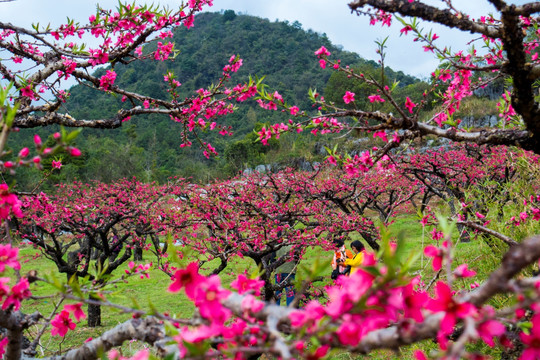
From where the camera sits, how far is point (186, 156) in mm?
44594

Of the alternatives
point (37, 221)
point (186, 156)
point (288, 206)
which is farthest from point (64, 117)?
point (186, 156)

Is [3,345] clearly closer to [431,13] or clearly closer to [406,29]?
[431,13]

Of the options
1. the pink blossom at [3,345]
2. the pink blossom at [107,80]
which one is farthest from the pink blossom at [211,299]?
the pink blossom at [107,80]

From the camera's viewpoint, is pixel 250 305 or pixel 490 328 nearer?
pixel 490 328

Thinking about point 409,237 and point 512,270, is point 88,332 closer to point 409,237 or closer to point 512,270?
point 512,270

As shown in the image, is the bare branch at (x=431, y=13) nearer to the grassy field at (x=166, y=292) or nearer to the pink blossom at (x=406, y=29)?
the pink blossom at (x=406, y=29)

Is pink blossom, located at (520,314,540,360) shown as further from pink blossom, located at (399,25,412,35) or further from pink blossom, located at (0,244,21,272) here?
pink blossom, located at (399,25,412,35)

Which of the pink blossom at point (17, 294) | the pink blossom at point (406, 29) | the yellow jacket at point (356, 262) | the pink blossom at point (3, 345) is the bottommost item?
the yellow jacket at point (356, 262)

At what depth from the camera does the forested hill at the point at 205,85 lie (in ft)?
100

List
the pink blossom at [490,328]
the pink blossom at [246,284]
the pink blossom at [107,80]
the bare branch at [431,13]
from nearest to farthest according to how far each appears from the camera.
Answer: the pink blossom at [490,328] → the pink blossom at [246,284] → the bare branch at [431,13] → the pink blossom at [107,80]

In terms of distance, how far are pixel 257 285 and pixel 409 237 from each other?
14.6 m

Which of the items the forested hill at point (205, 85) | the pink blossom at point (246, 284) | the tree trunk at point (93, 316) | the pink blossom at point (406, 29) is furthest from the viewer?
the forested hill at point (205, 85)

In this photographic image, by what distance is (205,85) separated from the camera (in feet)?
226

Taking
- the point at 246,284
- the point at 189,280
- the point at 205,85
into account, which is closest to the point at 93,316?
the point at 246,284
